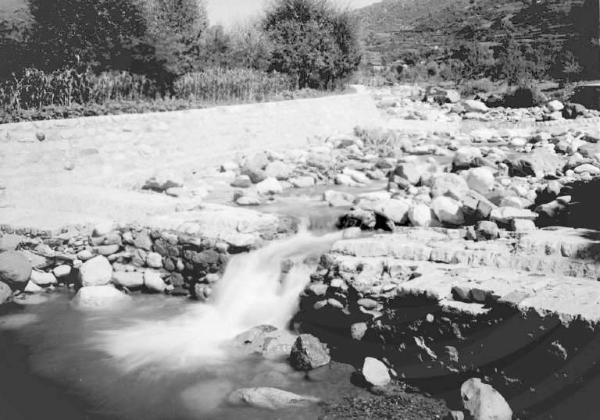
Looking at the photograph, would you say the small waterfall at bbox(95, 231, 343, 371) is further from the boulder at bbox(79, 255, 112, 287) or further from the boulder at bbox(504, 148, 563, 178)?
the boulder at bbox(504, 148, 563, 178)

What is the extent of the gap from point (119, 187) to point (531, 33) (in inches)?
1532

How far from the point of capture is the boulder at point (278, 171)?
1045 centimetres

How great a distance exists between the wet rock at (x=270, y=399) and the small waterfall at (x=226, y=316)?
2.62ft

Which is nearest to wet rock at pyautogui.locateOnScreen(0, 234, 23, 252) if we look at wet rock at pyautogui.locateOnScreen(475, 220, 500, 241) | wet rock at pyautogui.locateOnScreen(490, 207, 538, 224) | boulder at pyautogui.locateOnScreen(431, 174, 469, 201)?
wet rock at pyautogui.locateOnScreen(475, 220, 500, 241)

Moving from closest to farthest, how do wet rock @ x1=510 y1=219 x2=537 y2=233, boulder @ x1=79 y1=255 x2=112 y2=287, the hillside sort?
wet rock @ x1=510 y1=219 x2=537 y2=233 → boulder @ x1=79 y1=255 x2=112 y2=287 → the hillside

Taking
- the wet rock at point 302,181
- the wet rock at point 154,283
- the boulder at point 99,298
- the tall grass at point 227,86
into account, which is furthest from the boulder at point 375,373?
the tall grass at point 227,86

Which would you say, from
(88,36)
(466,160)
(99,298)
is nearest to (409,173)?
(466,160)

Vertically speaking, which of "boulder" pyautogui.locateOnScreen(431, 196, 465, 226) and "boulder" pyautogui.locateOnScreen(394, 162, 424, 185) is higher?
"boulder" pyautogui.locateOnScreen(394, 162, 424, 185)

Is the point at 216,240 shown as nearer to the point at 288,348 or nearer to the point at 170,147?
the point at 288,348

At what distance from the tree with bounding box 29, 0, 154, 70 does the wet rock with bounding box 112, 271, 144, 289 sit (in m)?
6.43

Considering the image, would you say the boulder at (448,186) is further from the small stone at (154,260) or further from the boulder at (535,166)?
the small stone at (154,260)

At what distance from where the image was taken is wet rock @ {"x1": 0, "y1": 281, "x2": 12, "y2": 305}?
20.7ft

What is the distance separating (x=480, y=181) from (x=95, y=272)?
611 centimetres

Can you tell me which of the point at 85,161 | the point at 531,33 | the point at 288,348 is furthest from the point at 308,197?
the point at 531,33
